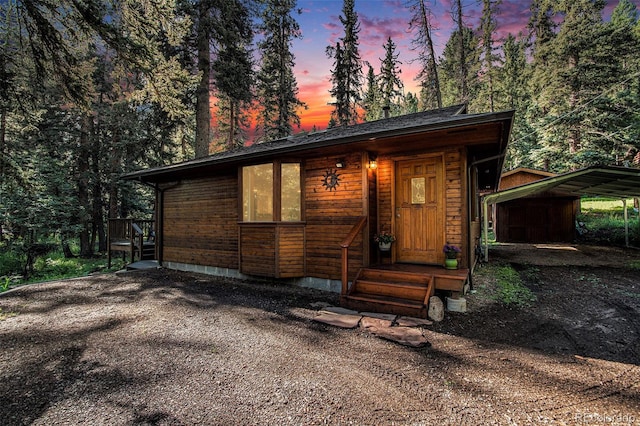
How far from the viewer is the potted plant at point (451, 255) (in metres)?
4.98

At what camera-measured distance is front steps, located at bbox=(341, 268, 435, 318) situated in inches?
170

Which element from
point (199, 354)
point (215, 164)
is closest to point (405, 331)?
point (199, 354)

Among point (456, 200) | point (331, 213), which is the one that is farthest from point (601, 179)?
point (331, 213)

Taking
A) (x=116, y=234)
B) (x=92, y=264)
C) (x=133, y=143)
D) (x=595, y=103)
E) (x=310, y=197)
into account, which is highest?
(x=595, y=103)

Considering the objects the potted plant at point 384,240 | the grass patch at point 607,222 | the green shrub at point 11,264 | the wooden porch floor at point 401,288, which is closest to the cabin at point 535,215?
the grass patch at point 607,222

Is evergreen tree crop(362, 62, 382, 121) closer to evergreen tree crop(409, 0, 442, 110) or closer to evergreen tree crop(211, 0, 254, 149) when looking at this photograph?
evergreen tree crop(409, 0, 442, 110)

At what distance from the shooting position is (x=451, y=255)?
502 cm

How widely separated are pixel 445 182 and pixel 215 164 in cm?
515

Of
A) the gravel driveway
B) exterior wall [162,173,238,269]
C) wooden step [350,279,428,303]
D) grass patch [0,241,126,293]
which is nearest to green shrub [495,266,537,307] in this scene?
the gravel driveway

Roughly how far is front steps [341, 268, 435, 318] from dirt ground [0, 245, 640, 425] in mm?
461

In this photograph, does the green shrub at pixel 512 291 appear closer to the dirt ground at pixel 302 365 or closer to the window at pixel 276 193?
the dirt ground at pixel 302 365

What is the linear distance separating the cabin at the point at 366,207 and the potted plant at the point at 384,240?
127 mm

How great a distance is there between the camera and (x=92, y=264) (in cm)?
1195

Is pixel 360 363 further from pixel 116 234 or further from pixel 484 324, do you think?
pixel 116 234
